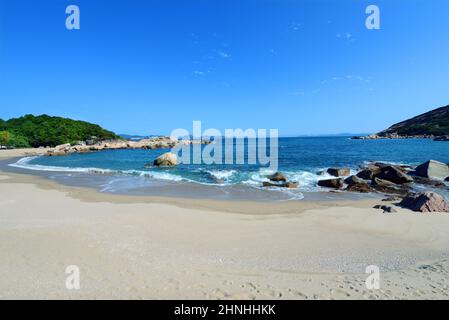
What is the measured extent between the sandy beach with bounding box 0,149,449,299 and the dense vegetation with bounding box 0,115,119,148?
233ft

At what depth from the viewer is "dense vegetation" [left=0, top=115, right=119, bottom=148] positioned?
68.1m

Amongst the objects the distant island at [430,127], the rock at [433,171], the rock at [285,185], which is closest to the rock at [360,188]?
the rock at [285,185]

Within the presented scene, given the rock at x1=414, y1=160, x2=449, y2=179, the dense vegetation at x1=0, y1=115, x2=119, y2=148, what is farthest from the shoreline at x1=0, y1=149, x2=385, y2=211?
the dense vegetation at x1=0, y1=115, x2=119, y2=148

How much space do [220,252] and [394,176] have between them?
653 inches

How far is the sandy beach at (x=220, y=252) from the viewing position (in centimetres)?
497

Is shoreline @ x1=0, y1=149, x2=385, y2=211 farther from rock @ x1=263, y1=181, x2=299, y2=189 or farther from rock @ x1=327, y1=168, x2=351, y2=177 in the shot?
rock @ x1=327, y1=168, x2=351, y2=177

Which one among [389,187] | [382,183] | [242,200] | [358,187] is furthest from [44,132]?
[389,187]

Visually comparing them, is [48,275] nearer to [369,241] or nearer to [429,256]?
[369,241]

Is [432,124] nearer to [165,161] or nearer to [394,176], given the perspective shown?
[394,176]

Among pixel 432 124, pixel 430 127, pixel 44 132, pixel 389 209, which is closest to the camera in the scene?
pixel 389 209

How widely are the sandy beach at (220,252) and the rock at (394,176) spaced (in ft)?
28.6

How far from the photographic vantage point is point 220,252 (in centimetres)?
671

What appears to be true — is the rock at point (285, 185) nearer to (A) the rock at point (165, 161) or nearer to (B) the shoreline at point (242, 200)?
(B) the shoreline at point (242, 200)
